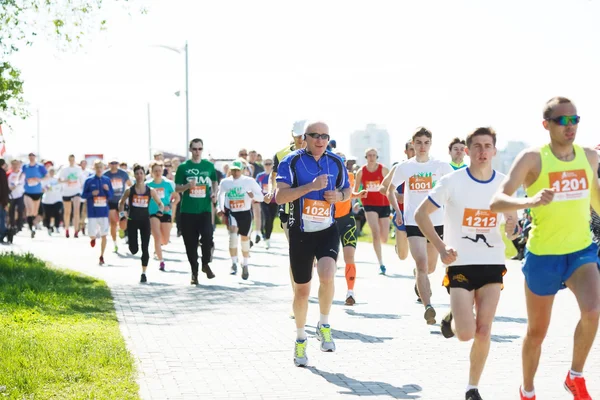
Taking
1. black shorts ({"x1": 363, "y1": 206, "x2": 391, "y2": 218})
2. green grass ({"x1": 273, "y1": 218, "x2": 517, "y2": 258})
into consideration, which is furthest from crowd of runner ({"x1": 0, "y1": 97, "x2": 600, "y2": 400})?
green grass ({"x1": 273, "y1": 218, "x2": 517, "y2": 258})

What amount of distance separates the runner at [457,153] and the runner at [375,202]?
4416mm

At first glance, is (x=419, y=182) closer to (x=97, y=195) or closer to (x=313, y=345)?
(x=313, y=345)

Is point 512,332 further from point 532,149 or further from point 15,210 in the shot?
point 15,210

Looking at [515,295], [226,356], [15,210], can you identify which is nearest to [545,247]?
[226,356]

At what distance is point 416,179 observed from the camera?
11812 millimetres

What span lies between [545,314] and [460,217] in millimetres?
937

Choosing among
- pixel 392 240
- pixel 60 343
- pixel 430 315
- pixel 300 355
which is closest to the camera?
pixel 300 355

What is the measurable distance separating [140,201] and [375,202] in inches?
152

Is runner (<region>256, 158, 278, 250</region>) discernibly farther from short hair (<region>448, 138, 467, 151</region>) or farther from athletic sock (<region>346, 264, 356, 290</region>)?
short hair (<region>448, 138, 467, 151</region>)

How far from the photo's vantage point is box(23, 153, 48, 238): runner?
3116 centimetres

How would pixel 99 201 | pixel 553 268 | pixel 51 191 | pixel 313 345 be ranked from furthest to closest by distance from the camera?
pixel 51 191
pixel 99 201
pixel 313 345
pixel 553 268

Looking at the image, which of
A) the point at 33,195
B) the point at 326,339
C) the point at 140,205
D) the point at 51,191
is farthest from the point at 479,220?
the point at 51,191

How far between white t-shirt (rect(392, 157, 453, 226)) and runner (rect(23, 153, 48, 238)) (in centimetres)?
2082

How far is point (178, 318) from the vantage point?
491 inches
